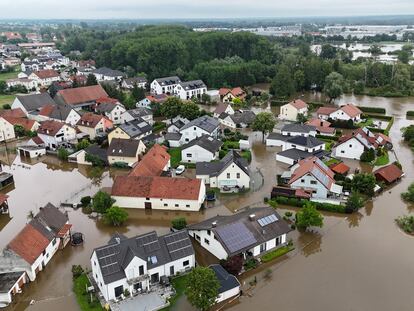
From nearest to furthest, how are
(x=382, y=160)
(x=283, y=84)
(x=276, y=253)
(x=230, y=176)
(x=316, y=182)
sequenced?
(x=276, y=253) < (x=316, y=182) < (x=230, y=176) < (x=382, y=160) < (x=283, y=84)

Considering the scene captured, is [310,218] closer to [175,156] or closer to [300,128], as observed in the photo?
[175,156]

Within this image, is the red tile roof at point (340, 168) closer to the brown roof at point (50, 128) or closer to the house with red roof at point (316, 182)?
the house with red roof at point (316, 182)

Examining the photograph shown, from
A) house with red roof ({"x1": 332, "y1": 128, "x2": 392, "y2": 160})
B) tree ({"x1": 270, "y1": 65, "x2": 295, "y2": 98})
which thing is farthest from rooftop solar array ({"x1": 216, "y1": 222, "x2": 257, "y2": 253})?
tree ({"x1": 270, "y1": 65, "x2": 295, "y2": 98})

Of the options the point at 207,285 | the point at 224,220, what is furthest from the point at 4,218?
the point at 207,285

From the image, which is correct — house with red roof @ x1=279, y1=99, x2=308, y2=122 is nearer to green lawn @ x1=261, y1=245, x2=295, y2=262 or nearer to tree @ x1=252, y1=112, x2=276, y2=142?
tree @ x1=252, y1=112, x2=276, y2=142

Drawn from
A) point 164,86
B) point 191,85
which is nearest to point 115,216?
point 191,85

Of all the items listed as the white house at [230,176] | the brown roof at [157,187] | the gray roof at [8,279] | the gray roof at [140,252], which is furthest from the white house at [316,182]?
the gray roof at [8,279]
